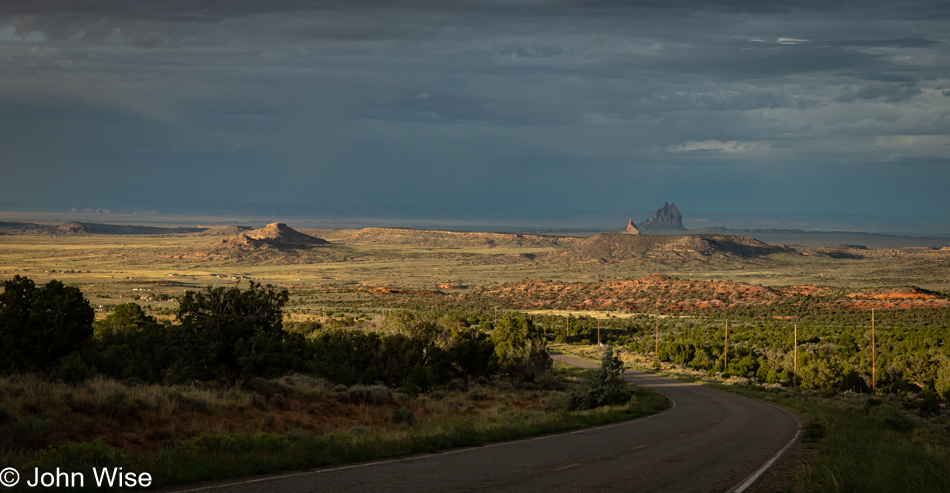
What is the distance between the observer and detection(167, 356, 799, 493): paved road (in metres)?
11.7

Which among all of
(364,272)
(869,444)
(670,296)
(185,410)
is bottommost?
(670,296)

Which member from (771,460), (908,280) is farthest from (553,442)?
(908,280)

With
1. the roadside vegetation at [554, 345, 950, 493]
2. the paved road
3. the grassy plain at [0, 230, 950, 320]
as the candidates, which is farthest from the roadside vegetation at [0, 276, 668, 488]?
the grassy plain at [0, 230, 950, 320]

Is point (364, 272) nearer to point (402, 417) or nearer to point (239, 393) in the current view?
point (402, 417)

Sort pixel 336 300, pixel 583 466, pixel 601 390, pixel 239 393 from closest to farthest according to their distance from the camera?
1. pixel 583 466
2. pixel 239 393
3. pixel 601 390
4. pixel 336 300

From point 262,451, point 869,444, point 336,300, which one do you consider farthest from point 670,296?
point 262,451

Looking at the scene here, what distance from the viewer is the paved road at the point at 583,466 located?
11.7 metres

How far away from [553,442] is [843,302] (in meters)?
95.4

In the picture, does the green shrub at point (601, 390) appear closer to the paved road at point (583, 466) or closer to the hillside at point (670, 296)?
the paved road at point (583, 466)

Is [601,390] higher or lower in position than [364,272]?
higher

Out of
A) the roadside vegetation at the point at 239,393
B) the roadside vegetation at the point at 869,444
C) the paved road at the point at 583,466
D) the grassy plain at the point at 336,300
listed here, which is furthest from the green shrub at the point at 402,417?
the roadside vegetation at the point at 869,444

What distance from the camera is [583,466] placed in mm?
14250

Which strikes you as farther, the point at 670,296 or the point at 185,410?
the point at 670,296

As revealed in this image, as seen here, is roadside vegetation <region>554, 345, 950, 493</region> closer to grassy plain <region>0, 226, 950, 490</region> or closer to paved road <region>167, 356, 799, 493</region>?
grassy plain <region>0, 226, 950, 490</region>
